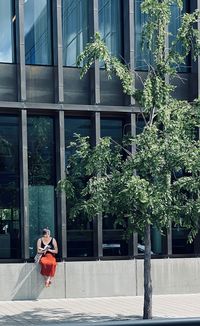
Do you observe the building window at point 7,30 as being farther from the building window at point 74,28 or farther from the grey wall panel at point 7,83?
the building window at point 74,28

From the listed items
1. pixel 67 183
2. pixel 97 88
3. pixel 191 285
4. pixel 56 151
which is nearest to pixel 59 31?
pixel 97 88

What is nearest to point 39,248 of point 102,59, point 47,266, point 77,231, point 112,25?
point 47,266

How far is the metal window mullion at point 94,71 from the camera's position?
13.1m

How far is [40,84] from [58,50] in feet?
3.07

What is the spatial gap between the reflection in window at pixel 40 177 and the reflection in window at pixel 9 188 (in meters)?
0.34

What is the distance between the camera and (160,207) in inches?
340

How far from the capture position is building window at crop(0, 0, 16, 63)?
509 inches

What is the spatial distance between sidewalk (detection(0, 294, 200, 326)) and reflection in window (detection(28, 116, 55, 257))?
5.52ft

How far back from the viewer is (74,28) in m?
13.5

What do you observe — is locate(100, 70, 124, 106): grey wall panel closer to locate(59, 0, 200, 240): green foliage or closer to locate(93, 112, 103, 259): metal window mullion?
locate(93, 112, 103, 259): metal window mullion

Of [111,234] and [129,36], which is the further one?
[129,36]

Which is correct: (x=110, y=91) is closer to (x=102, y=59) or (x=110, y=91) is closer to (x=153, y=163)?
(x=102, y=59)

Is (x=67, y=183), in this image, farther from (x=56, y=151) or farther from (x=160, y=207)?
(x=56, y=151)

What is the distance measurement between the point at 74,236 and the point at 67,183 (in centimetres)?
384
